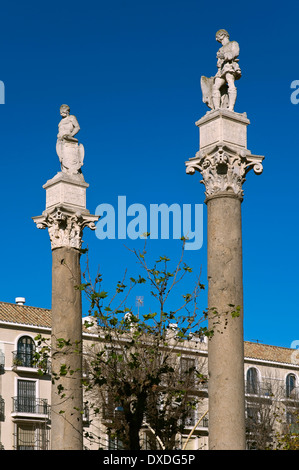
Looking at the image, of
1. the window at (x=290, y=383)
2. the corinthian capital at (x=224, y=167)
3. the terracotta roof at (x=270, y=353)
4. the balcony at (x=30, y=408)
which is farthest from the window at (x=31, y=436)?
the corinthian capital at (x=224, y=167)

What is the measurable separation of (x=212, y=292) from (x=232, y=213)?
4.63ft

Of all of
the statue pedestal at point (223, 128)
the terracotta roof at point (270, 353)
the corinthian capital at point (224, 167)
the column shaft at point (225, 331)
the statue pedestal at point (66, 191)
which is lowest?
the column shaft at point (225, 331)

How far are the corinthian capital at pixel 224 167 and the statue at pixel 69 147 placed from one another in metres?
5.29

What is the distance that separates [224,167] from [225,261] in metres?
1.70

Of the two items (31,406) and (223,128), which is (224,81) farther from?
(31,406)

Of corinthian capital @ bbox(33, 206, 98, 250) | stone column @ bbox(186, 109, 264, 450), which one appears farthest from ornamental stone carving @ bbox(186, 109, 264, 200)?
corinthian capital @ bbox(33, 206, 98, 250)

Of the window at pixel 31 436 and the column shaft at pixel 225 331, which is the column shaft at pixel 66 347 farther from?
the window at pixel 31 436

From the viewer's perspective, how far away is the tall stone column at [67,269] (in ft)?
61.8

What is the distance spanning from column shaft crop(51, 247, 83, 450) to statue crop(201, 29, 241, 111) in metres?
4.65

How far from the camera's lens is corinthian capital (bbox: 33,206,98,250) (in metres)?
20.1

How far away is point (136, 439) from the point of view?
15117mm

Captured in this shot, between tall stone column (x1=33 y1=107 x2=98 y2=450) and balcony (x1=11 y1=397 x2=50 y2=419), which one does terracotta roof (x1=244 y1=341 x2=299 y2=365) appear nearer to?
balcony (x1=11 y1=397 x2=50 y2=419)
